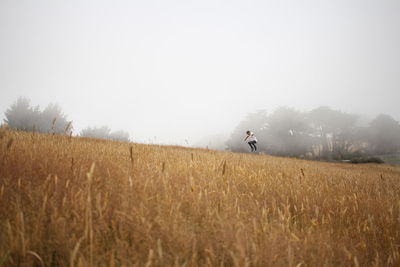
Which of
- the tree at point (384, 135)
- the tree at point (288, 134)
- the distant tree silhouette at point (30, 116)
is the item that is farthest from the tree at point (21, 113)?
the tree at point (384, 135)

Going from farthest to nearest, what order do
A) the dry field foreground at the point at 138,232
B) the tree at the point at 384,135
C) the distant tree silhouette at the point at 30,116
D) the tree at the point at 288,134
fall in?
the tree at the point at 288,134
the tree at the point at 384,135
the distant tree silhouette at the point at 30,116
the dry field foreground at the point at 138,232

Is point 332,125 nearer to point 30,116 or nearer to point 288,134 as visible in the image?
point 288,134

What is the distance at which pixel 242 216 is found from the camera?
165cm

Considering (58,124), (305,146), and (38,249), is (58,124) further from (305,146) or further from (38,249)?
(305,146)

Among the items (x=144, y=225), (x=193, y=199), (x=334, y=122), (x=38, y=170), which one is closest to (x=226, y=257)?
(x=144, y=225)

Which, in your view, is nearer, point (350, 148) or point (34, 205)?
point (34, 205)

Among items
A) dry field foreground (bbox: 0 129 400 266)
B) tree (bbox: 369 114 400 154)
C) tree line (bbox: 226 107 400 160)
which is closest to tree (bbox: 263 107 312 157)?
tree line (bbox: 226 107 400 160)

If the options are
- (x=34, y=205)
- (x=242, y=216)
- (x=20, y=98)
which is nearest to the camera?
(x=34, y=205)

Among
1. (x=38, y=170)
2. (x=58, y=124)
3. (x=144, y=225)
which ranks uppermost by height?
(x=58, y=124)

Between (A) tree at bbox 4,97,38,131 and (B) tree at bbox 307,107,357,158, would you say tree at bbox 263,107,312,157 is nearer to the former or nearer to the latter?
(B) tree at bbox 307,107,357,158

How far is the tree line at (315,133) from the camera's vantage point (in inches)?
2006

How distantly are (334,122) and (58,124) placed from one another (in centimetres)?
6487

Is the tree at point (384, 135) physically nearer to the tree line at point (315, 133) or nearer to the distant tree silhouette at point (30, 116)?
the tree line at point (315, 133)

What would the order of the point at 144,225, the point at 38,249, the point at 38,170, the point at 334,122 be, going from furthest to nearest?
the point at 334,122 < the point at 38,170 < the point at 144,225 < the point at 38,249
